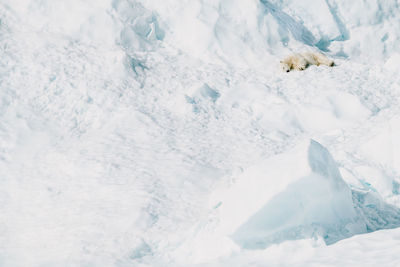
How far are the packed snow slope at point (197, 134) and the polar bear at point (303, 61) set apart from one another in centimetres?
16

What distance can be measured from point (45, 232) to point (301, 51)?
4619 mm

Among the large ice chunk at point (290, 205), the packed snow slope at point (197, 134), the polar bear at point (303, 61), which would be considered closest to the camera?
the large ice chunk at point (290, 205)

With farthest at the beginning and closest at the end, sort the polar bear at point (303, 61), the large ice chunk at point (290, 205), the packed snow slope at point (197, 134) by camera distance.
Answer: the polar bear at point (303, 61), the packed snow slope at point (197, 134), the large ice chunk at point (290, 205)

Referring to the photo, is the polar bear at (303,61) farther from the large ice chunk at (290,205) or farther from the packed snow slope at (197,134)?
the large ice chunk at (290,205)

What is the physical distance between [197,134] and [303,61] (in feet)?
7.31

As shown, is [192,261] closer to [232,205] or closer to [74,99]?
[232,205]

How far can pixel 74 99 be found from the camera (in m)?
5.43

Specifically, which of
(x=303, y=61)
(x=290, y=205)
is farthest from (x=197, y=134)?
(x=303, y=61)

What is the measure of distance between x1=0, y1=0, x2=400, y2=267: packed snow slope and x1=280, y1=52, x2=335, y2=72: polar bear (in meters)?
0.16

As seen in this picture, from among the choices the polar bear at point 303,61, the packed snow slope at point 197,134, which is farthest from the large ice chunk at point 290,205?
the polar bear at point 303,61

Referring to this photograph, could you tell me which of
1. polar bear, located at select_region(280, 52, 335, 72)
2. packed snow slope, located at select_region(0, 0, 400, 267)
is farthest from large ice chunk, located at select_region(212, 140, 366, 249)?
polar bear, located at select_region(280, 52, 335, 72)

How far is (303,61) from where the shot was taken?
21.3 ft

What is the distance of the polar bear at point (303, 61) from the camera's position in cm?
647

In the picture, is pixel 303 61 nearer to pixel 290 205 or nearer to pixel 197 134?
pixel 197 134
